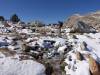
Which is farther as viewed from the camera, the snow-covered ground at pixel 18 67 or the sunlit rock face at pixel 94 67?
the sunlit rock face at pixel 94 67

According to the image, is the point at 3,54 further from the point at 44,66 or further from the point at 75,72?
the point at 75,72

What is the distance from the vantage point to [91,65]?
62.3ft

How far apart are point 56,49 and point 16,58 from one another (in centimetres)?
593

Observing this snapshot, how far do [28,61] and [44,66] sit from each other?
1612mm

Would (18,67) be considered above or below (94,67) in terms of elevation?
above

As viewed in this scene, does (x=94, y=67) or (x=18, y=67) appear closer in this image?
(x=18, y=67)

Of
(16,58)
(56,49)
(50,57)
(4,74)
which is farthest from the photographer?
(56,49)

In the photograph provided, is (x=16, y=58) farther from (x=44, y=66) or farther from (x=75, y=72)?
(x=75, y=72)

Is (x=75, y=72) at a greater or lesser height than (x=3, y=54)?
lesser

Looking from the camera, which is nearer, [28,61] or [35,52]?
[28,61]

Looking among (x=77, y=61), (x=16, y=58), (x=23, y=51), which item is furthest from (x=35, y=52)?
(x=77, y=61)

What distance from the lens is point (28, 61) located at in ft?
64.4

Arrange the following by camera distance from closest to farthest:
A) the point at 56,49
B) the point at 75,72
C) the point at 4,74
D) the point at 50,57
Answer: the point at 4,74 → the point at 75,72 → the point at 50,57 → the point at 56,49

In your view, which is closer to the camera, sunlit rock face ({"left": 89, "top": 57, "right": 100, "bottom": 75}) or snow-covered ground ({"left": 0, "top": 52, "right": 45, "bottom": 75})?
snow-covered ground ({"left": 0, "top": 52, "right": 45, "bottom": 75})
